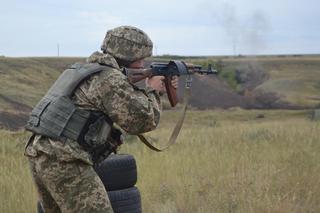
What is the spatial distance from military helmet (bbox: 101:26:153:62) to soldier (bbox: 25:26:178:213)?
127 mm

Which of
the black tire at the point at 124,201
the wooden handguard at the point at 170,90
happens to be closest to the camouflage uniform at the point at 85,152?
the wooden handguard at the point at 170,90

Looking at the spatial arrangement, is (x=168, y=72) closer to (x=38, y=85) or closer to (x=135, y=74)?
(x=135, y=74)

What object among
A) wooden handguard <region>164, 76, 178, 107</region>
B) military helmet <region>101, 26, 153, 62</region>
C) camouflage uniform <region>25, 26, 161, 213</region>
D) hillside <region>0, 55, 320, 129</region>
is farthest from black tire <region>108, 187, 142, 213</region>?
hillside <region>0, 55, 320, 129</region>

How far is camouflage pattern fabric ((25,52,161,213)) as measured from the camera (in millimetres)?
3822

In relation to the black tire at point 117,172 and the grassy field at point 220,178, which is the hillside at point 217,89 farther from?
the black tire at point 117,172

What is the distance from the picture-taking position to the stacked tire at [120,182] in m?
4.70

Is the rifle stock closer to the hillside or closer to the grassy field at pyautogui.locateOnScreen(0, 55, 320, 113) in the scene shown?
the grassy field at pyautogui.locateOnScreen(0, 55, 320, 113)

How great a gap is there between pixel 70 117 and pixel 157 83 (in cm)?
75

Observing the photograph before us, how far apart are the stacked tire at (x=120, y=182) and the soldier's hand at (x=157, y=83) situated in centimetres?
83

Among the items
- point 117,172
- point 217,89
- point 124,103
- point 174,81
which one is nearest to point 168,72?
point 174,81

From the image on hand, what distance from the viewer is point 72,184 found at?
3.85 meters

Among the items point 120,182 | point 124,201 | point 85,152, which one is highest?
point 85,152

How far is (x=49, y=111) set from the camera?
388 centimetres

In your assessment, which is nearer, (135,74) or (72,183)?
(72,183)
